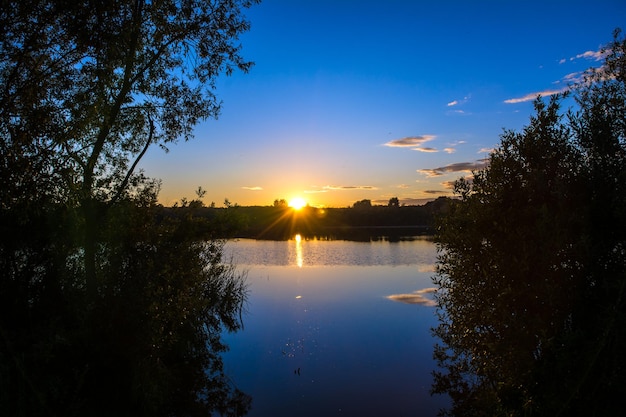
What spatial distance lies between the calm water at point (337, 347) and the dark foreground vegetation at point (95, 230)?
1.43 m

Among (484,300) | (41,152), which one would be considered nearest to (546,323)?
(484,300)

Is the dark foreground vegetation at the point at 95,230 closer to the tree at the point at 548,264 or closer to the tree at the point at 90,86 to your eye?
the tree at the point at 90,86

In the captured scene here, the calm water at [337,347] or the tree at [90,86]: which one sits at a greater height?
the tree at [90,86]

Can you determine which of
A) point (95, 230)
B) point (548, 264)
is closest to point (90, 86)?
point (95, 230)

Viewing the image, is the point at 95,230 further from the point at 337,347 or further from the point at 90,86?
the point at 337,347

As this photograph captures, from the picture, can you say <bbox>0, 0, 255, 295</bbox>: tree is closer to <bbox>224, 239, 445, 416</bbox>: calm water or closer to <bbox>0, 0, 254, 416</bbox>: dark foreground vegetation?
<bbox>0, 0, 254, 416</bbox>: dark foreground vegetation

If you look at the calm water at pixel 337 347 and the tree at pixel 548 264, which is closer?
the tree at pixel 548 264

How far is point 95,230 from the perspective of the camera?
1156 cm

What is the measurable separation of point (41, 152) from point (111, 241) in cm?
490

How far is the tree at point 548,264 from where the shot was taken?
6887mm

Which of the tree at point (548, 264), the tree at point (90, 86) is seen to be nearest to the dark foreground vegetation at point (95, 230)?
the tree at point (90, 86)

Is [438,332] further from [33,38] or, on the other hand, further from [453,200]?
[33,38]

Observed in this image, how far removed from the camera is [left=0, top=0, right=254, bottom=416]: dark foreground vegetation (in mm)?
7898

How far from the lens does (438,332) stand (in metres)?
10.5
